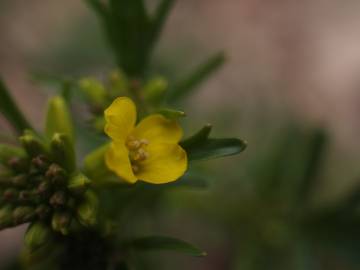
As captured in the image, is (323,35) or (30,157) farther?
(323,35)

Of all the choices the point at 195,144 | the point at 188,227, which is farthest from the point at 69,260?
the point at 188,227

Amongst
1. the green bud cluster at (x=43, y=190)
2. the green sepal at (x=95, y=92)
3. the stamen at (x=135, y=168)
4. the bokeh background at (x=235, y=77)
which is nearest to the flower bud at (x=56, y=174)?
the green bud cluster at (x=43, y=190)

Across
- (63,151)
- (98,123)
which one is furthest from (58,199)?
(98,123)

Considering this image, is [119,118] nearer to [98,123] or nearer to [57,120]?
[57,120]

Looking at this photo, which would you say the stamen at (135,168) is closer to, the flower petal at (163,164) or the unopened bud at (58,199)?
the flower petal at (163,164)

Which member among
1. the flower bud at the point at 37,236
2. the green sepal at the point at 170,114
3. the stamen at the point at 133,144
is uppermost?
the green sepal at the point at 170,114

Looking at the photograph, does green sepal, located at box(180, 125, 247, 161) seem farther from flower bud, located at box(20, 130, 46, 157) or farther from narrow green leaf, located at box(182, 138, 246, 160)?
flower bud, located at box(20, 130, 46, 157)

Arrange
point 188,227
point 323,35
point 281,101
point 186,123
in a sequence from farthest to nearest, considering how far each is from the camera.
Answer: point 323,35
point 281,101
point 188,227
point 186,123

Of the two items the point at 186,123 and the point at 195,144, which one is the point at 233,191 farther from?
the point at 195,144
